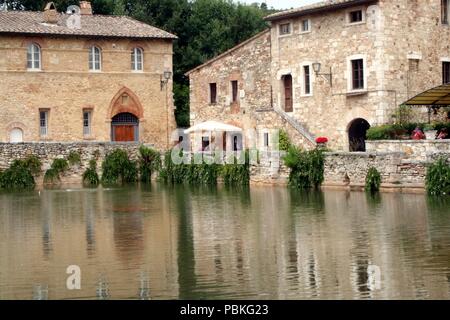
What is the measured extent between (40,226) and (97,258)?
680 cm

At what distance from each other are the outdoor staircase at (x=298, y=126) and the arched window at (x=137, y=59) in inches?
394

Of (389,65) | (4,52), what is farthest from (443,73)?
(4,52)

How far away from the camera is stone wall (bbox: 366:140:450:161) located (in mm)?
35844

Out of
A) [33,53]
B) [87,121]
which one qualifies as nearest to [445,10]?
[87,121]

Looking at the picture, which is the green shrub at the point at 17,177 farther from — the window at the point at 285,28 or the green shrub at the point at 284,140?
the window at the point at 285,28

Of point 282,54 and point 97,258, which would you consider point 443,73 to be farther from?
point 97,258

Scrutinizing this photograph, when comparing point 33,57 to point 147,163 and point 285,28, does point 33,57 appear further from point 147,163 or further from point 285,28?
point 285,28

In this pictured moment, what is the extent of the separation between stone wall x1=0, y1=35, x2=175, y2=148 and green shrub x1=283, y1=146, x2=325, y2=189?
16.2 m

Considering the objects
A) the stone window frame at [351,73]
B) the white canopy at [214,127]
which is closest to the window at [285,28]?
the stone window frame at [351,73]

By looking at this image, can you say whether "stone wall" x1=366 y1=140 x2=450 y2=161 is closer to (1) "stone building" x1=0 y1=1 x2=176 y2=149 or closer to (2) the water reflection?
(2) the water reflection

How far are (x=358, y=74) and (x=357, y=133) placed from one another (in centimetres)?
264

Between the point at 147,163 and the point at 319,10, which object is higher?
the point at 319,10

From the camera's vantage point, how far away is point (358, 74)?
44.1m

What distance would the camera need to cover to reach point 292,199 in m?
34.1
